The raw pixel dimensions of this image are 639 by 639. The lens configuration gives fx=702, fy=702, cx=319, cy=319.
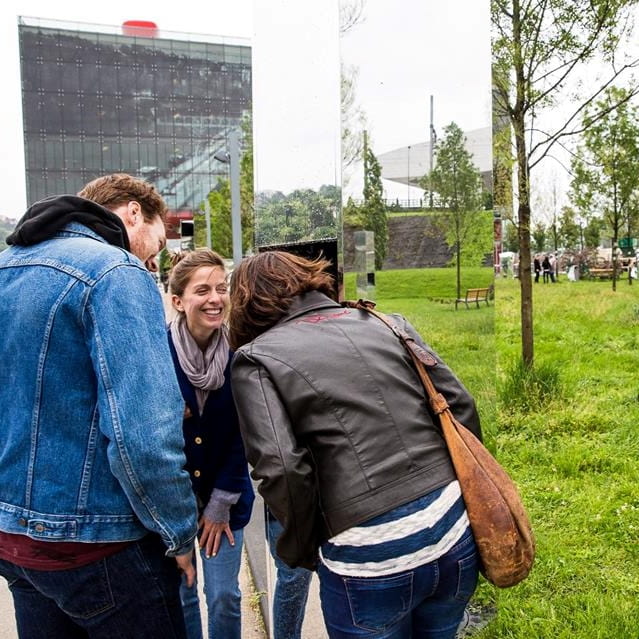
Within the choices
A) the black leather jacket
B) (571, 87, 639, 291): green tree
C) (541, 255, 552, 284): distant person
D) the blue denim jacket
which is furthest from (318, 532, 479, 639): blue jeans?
(541, 255, 552, 284): distant person

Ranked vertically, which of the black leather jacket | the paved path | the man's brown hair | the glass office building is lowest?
the paved path

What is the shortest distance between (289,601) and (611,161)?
9736 mm

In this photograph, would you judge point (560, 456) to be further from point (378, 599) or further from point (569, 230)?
point (569, 230)

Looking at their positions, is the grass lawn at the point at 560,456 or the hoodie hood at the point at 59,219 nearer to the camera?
the hoodie hood at the point at 59,219

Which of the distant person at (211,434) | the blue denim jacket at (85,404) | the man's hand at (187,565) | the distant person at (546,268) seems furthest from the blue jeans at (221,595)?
the distant person at (546,268)

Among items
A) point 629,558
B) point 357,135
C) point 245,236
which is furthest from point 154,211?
point 245,236

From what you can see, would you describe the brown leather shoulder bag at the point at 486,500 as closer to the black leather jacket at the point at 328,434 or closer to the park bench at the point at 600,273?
the black leather jacket at the point at 328,434

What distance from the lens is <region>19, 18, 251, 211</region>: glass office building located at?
62.4 m

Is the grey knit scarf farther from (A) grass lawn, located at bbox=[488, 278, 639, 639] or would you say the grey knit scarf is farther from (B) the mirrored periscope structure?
(B) the mirrored periscope structure

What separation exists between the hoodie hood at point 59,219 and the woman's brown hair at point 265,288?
37cm

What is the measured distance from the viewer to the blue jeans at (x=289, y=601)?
2.68 m

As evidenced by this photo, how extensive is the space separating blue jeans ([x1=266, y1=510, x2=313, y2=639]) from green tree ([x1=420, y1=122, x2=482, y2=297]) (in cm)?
138

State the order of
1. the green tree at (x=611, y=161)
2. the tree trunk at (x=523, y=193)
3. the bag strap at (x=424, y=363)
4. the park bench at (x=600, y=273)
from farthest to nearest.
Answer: the park bench at (x=600, y=273) < the green tree at (x=611, y=161) < the tree trunk at (x=523, y=193) < the bag strap at (x=424, y=363)

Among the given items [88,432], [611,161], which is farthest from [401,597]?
[611,161]
